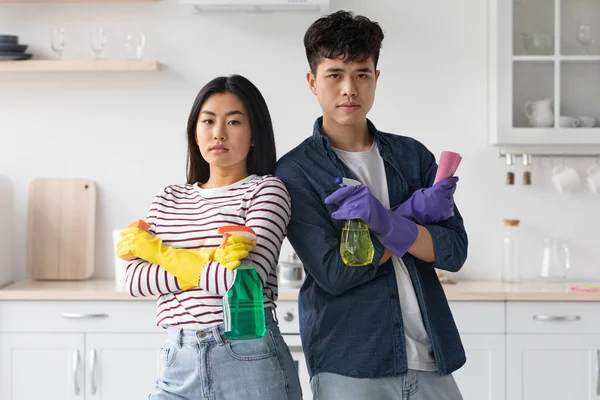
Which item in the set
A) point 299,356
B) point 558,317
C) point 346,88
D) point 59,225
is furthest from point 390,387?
point 59,225

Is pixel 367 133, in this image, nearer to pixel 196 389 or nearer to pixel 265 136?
pixel 265 136

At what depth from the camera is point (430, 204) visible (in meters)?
1.83

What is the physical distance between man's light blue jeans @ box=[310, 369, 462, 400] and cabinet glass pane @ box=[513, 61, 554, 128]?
2.02 m

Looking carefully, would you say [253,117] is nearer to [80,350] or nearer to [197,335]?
[197,335]

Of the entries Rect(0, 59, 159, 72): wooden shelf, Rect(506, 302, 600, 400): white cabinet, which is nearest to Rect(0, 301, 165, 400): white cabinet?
Rect(0, 59, 159, 72): wooden shelf

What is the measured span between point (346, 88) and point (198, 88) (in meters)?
2.11

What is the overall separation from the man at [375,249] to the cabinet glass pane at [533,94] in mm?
1818

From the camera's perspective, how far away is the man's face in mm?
1867

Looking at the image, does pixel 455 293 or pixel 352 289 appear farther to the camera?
pixel 455 293

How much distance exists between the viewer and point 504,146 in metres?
3.84

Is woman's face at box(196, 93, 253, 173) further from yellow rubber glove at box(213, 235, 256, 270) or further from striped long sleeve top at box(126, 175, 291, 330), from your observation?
yellow rubber glove at box(213, 235, 256, 270)

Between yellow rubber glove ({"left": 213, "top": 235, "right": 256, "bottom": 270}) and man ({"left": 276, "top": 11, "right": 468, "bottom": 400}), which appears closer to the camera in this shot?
yellow rubber glove ({"left": 213, "top": 235, "right": 256, "bottom": 270})

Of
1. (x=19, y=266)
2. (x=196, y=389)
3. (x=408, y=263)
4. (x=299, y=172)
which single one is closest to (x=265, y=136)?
(x=299, y=172)

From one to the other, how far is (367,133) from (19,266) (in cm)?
241
